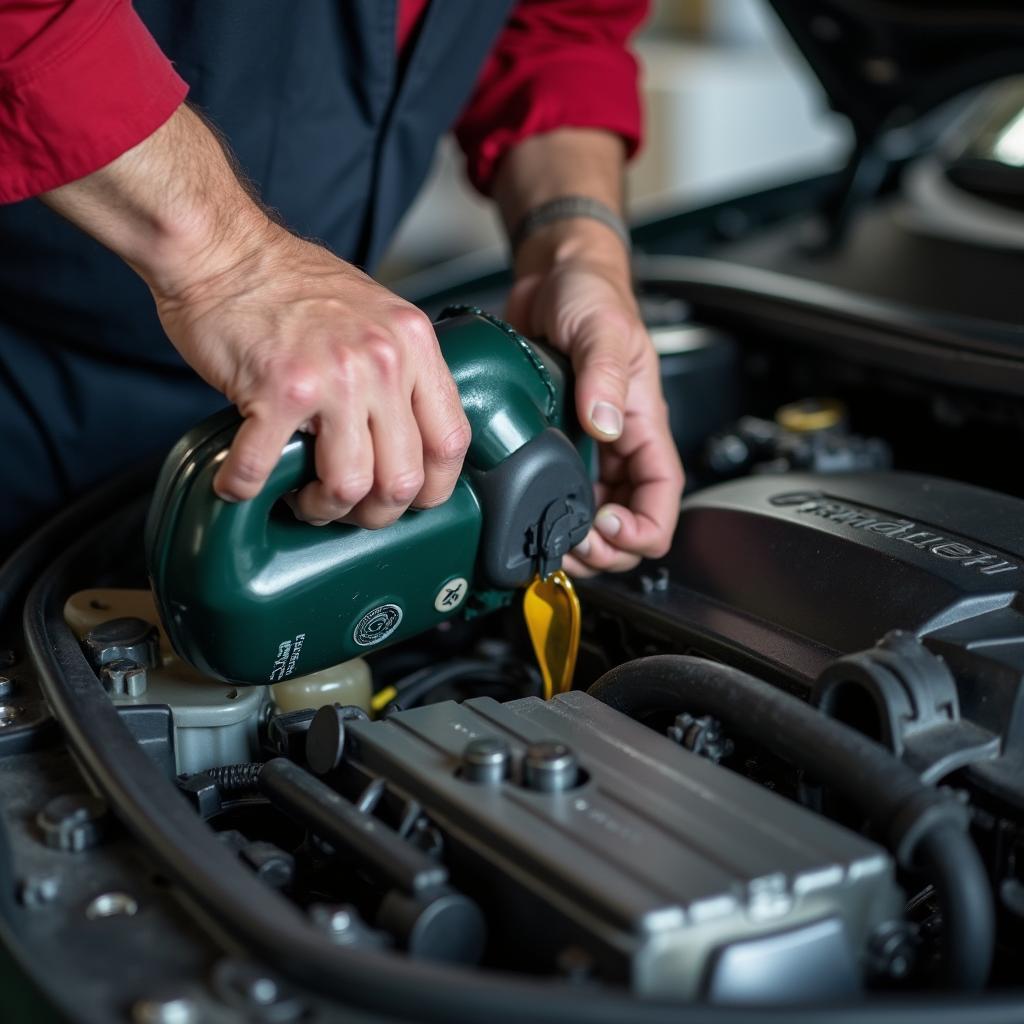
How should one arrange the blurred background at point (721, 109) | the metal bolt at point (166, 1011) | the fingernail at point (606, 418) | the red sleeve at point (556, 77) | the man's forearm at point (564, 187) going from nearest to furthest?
the metal bolt at point (166, 1011), the fingernail at point (606, 418), the man's forearm at point (564, 187), the red sleeve at point (556, 77), the blurred background at point (721, 109)

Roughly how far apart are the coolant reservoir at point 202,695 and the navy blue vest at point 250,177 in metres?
0.34

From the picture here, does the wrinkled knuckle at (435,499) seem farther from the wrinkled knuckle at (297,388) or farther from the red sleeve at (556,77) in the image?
Result: the red sleeve at (556,77)

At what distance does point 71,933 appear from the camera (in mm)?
683

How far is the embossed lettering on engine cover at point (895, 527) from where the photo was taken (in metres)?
0.92

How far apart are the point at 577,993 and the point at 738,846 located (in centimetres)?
13

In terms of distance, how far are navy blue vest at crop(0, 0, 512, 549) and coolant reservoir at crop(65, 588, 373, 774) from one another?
34cm

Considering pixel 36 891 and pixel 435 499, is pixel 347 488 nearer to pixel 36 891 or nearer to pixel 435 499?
pixel 435 499

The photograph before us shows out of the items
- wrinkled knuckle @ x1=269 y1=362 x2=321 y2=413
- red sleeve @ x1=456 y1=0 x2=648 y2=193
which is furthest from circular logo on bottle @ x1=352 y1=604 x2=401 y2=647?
red sleeve @ x1=456 y1=0 x2=648 y2=193

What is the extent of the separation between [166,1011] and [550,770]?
220 millimetres

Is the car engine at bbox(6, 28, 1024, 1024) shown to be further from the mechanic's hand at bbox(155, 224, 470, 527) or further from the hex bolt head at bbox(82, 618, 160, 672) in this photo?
the mechanic's hand at bbox(155, 224, 470, 527)

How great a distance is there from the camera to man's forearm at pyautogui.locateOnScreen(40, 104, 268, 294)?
870 millimetres

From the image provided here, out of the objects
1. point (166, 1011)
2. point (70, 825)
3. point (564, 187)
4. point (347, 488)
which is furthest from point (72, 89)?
point (564, 187)

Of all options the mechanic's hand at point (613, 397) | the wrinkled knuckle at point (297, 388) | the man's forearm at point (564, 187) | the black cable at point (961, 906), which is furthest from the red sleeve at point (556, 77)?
the black cable at point (961, 906)

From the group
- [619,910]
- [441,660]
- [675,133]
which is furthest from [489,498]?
[675,133]
